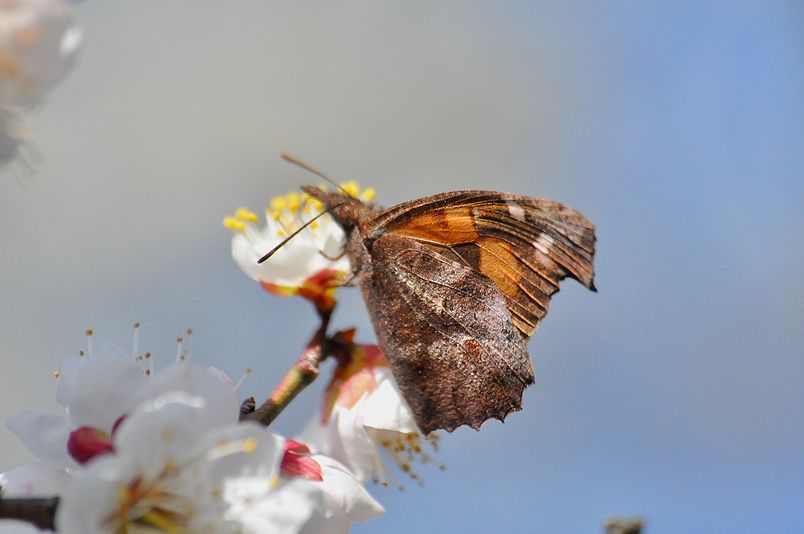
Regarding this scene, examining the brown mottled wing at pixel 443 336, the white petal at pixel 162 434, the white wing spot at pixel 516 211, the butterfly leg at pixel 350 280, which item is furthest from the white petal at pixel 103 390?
the white wing spot at pixel 516 211

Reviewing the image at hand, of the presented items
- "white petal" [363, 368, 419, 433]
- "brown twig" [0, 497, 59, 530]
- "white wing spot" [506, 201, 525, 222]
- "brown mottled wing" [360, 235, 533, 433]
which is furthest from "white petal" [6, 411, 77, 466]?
"white wing spot" [506, 201, 525, 222]

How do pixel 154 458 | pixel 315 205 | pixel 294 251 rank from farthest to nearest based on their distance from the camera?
pixel 315 205
pixel 294 251
pixel 154 458

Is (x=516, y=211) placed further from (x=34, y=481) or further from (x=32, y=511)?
(x=32, y=511)

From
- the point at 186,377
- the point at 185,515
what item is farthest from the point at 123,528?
the point at 186,377

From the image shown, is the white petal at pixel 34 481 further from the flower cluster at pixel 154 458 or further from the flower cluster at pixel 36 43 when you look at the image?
the flower cluster at pixel 36 43

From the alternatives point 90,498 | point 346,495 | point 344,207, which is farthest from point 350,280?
point 90,498
